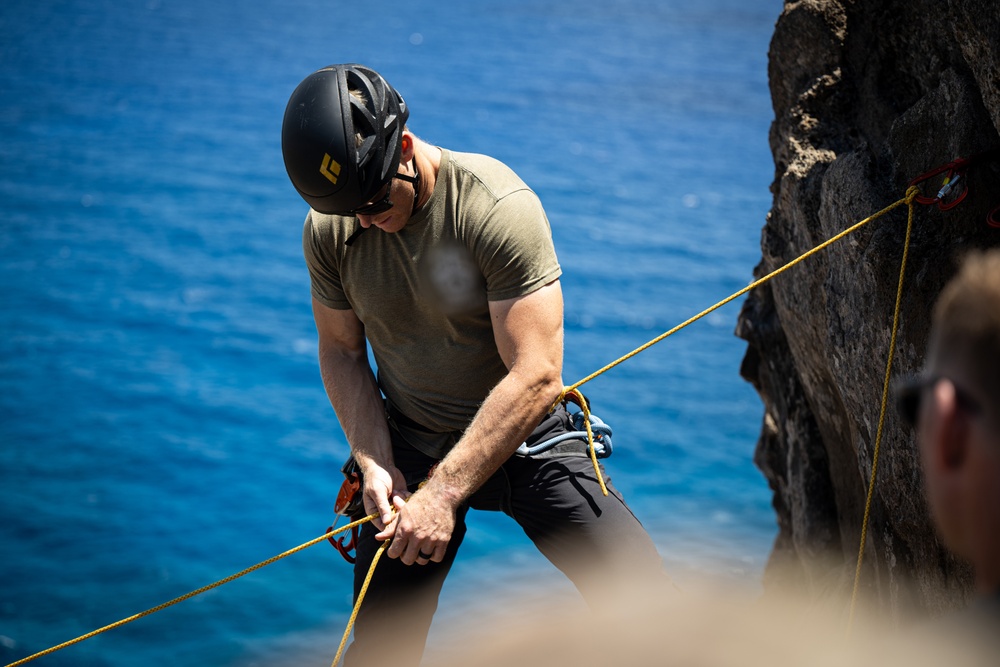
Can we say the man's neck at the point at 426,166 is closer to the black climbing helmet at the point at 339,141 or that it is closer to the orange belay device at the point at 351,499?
the black climbing helmet at the point at 339,141

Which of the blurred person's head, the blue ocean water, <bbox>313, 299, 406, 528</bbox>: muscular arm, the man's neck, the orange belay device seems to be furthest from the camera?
the blue ocean water

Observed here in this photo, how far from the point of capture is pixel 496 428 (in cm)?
295

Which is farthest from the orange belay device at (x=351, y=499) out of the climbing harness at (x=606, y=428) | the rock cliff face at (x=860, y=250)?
the rock cliff face at (x=860, y=250)

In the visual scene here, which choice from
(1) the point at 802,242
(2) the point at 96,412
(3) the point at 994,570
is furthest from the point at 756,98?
(3) the point at 994,570

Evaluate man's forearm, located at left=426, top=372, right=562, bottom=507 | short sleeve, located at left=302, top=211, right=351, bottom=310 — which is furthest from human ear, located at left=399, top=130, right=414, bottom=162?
man's forearm, located at left=426, top=372, right=562, bottom=507

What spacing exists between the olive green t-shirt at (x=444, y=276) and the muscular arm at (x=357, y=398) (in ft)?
0.23

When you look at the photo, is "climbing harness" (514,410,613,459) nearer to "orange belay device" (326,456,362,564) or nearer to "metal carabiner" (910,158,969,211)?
"orange belay device" (326,456,362,564)

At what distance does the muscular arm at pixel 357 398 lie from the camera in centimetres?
318

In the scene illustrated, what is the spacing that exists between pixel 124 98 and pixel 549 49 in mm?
10543

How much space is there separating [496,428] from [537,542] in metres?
Result: 0.51

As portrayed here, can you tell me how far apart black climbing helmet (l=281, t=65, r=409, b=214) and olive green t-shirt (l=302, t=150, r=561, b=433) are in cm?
25

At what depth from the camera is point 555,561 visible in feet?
10.5

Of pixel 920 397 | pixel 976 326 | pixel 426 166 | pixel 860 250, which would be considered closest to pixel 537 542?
pixel 426 166

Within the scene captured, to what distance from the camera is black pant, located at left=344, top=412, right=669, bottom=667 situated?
9.90 ft
